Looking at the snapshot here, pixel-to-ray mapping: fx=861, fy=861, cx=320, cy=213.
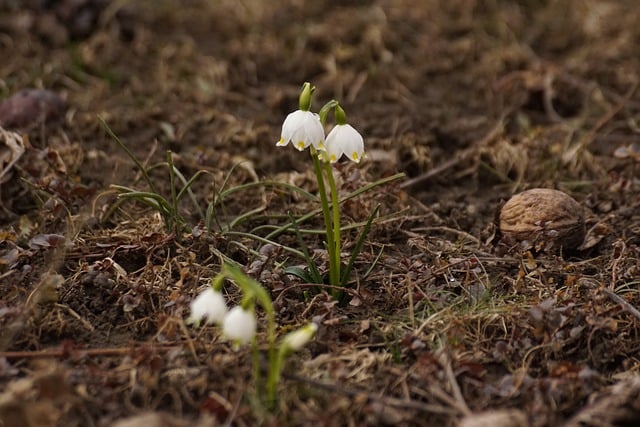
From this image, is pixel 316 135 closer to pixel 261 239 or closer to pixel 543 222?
pixel 261 239

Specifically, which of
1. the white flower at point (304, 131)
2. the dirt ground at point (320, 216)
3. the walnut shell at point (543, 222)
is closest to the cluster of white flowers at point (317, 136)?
the white flower at point (304, 131)

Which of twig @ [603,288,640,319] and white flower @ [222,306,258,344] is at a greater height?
twig @ [603,288,640,319]

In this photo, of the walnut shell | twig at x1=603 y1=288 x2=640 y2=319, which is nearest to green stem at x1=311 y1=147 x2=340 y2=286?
the walnut shell

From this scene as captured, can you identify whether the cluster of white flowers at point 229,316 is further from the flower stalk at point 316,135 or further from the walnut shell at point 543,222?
the walnut shell at point 543,222

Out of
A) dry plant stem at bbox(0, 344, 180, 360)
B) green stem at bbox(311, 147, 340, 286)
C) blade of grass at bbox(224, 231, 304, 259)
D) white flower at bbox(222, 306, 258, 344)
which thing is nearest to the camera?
white flower at bbox(222, 306, 258, 344)

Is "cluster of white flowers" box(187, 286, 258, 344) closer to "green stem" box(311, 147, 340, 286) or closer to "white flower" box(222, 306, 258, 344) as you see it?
"white flower" box(222, 306, 258, 344)
